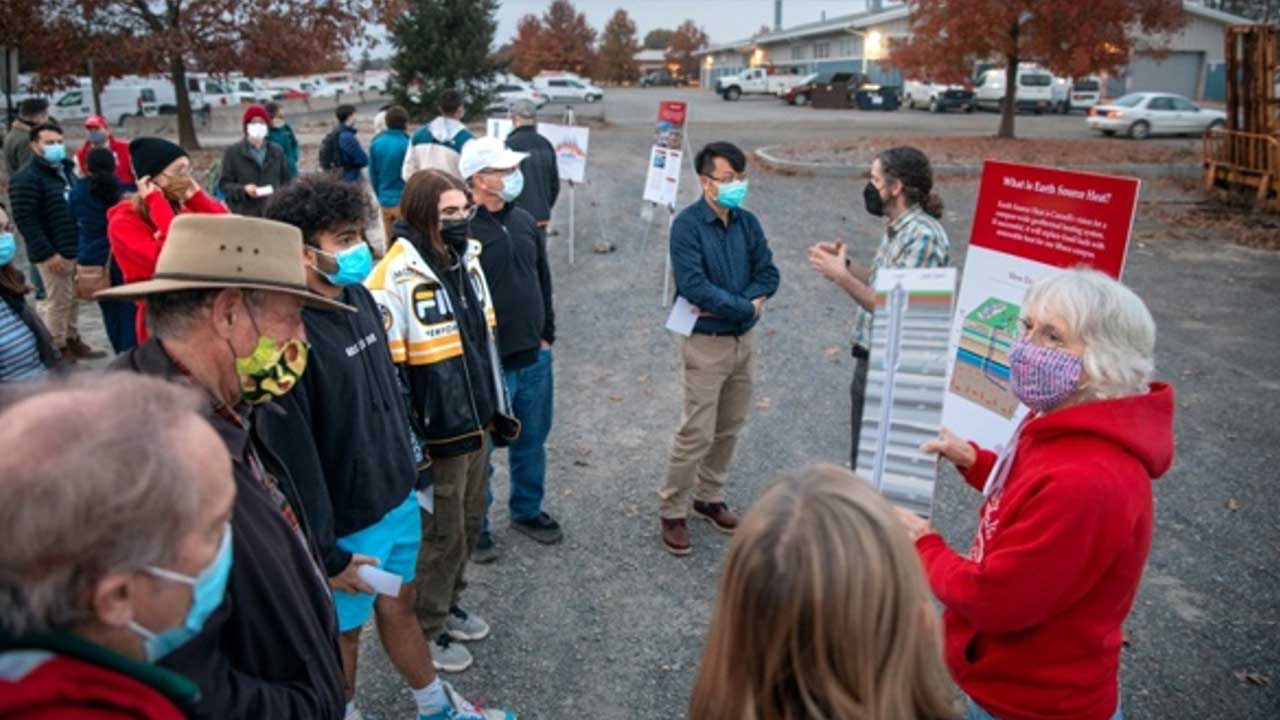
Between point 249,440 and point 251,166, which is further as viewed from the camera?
point 251,166

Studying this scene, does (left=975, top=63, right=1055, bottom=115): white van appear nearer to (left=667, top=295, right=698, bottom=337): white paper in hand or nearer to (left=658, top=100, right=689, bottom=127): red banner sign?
(left=658, top=100, right=689, bottom=127): red banner sign

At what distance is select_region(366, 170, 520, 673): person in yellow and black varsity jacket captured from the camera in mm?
3350

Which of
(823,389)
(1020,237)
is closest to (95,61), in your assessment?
(823,389)

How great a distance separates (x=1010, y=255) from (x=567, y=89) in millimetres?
44973

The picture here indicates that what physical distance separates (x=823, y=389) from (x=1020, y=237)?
3681 millimetres

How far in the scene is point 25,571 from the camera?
1151 millimetres

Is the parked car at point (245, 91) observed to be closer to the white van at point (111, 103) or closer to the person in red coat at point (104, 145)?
the white van at point (111, 103)

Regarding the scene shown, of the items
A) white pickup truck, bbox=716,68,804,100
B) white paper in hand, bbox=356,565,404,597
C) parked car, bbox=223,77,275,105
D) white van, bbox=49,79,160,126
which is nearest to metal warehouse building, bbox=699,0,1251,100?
white pickup truck, bbox=716,68,804,100

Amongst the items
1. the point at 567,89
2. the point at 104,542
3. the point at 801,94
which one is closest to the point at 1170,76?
the point at 801,94

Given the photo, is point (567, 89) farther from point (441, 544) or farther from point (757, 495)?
point (441, 544)

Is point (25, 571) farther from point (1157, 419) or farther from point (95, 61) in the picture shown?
point (95, 61)

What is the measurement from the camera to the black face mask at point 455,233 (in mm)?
3547

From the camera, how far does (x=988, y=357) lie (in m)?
3.41

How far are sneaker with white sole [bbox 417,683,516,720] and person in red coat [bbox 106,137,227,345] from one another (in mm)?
2837
